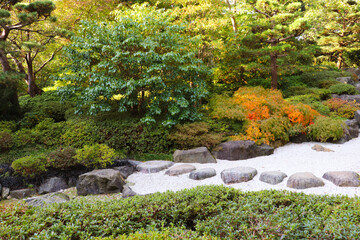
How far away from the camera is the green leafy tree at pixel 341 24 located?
15633 mm

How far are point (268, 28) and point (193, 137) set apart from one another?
750cm

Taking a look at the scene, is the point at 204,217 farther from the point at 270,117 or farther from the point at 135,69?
the point at 135,69

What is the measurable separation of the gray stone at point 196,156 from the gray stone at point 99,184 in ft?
5.99

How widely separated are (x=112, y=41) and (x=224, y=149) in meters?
4.46

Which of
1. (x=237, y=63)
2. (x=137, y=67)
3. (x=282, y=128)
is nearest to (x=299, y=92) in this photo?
(x=237, y=63)

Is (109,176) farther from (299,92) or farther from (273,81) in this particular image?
(299,92)

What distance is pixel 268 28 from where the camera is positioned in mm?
10984

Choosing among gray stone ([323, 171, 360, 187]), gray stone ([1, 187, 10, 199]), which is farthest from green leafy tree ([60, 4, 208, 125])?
gray stone ([323, 171, 360, 187])

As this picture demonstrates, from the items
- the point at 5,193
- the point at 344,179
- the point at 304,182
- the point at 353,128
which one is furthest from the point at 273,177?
the point at 5,193

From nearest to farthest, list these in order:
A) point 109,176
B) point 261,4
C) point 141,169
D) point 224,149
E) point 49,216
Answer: point 49,216 < point 109,176 < point 141,169 < point 224,149 < point 261,4

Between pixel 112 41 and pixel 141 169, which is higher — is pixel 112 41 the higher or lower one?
the higher one

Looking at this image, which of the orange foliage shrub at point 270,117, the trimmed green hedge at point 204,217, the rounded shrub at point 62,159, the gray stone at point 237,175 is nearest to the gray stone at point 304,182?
the gray stone at point 237,175

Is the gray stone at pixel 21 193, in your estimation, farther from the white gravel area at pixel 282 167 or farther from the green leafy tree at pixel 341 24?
the green leafy tree at pixel 341 24

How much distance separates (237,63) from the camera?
1084cm
